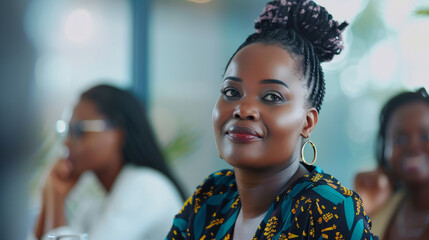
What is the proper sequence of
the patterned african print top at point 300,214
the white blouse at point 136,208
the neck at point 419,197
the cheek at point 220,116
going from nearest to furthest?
the patterned african print top at point 300,214 → the cheek at point 220,116 → the neck at point 419,197 → the white blouse at point 136,208

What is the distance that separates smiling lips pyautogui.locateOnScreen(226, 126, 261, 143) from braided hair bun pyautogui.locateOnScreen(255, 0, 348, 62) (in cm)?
26

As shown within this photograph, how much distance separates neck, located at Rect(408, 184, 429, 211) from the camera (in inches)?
61.9

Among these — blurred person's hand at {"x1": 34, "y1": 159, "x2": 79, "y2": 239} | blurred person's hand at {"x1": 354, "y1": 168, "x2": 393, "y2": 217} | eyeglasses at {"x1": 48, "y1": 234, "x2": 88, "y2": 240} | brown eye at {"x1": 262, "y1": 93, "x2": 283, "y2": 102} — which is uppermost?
brown eye at {"x1": 262, "y1": 93, "x2": 283, "y2": 102}

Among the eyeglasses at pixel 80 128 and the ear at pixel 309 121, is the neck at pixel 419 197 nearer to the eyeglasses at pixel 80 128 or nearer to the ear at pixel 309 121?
the ear at pixel 309 121

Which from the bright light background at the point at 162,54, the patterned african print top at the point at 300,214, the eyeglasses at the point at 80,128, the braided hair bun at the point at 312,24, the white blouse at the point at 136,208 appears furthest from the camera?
the bright light background at the point at 162,54

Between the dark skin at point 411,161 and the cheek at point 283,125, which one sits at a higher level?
the cheek at point 283,125

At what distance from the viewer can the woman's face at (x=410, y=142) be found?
1.58 metres

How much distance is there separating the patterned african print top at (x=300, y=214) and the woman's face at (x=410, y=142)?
54cm

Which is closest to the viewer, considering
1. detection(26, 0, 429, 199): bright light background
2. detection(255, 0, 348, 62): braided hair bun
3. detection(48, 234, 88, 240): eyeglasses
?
detection(255, 0, 348, 62): braided hair bun

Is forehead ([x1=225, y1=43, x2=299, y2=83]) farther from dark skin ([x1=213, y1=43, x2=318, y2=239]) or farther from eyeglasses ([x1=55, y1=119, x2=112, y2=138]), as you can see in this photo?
eyeglasses ([x1=55, y1=119, x2=112, y2=138])

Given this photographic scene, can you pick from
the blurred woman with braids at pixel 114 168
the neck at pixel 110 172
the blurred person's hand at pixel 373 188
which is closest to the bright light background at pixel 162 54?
the blurred woman with braids at pixel 114 168

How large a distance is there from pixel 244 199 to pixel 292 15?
397mm

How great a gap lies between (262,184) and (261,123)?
133mm

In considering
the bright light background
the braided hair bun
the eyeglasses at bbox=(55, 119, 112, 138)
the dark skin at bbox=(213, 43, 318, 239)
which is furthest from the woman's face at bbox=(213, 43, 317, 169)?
the bright light background
